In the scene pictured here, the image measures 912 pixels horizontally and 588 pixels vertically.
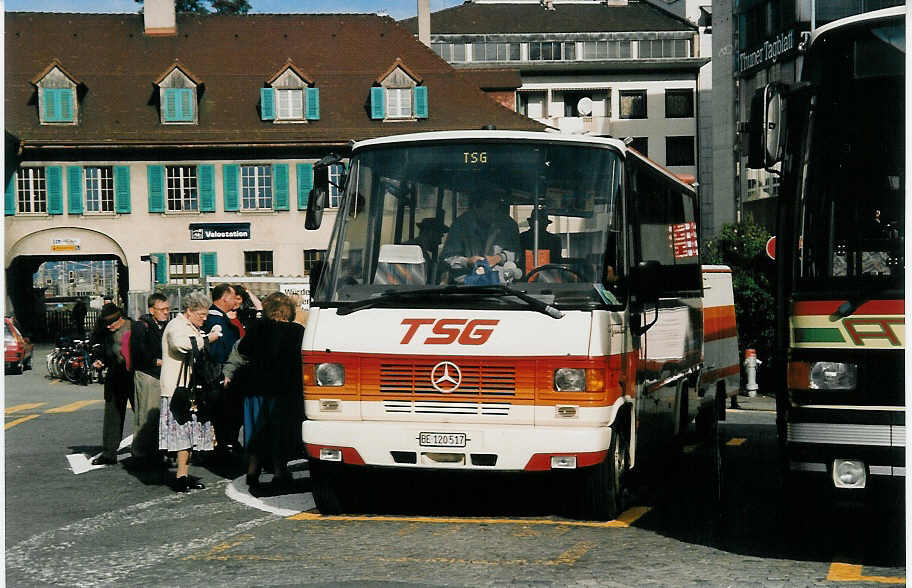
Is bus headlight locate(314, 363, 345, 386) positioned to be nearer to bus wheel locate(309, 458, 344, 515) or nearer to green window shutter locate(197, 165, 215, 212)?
bus wheel locate(309, 458, 344, 515)

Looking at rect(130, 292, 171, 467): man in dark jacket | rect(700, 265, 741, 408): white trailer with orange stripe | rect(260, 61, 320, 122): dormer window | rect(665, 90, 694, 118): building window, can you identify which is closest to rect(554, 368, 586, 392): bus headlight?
rect(130, 292, 171, 467): man in dark jacket

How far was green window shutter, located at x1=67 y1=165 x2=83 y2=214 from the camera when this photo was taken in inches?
1900

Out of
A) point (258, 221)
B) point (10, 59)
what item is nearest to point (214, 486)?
point (258, 221)

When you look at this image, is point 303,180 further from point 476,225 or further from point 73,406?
point 476,225

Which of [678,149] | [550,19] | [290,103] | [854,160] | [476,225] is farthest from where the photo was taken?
[550,19]

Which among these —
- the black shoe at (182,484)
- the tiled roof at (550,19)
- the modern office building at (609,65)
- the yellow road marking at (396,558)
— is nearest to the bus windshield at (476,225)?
the yellow road marking at (396,558)

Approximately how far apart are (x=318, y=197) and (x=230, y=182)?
39005mm

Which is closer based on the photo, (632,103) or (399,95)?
(399,95)

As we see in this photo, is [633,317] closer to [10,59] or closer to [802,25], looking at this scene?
[802,25]

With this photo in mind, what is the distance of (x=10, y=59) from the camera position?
4962 centimetres

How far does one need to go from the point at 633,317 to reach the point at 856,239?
9.01 feet

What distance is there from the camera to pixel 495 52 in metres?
80.8

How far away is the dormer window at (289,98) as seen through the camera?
50.0m

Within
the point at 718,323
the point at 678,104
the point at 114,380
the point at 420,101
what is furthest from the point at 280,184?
the point at 114,380
